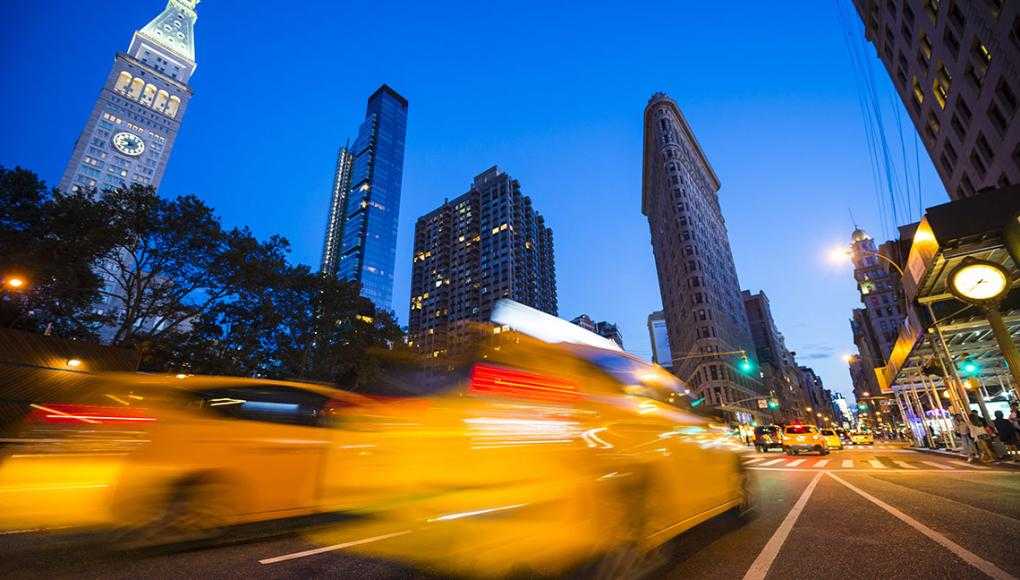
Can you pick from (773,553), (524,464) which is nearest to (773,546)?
(773,553)

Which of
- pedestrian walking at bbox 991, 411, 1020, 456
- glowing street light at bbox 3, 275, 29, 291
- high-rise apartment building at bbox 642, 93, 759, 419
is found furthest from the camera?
high-rise apartment building at bbox 642, 93, 759, 419

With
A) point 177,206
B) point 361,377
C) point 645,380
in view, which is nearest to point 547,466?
point 645,380

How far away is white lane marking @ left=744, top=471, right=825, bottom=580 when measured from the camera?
3.57m

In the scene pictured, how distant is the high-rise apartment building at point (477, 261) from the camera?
120 meters

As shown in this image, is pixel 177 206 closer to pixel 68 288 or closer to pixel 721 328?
pixel 68 288

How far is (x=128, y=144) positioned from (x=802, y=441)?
514ft

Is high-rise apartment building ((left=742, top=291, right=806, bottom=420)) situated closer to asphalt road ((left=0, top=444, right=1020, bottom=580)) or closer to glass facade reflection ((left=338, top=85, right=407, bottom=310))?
asphalt road ((left=0, top=444, right=1020, bottom=580))

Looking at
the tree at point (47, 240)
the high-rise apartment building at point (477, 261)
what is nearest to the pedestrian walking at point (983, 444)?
the tree at point (47, 240)

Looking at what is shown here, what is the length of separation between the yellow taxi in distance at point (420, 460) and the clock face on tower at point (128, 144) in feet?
491

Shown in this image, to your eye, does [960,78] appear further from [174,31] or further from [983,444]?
[174,31]

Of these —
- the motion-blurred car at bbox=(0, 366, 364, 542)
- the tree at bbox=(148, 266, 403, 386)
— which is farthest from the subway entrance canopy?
the tree at bbox=(148, 266, 403, 386)

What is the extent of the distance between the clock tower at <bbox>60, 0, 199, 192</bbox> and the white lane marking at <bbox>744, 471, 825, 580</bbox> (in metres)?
134

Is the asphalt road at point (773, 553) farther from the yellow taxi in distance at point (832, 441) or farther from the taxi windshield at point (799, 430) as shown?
the yellow taxi in distance at point (832, 441)

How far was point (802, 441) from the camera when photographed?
22.2 metres
